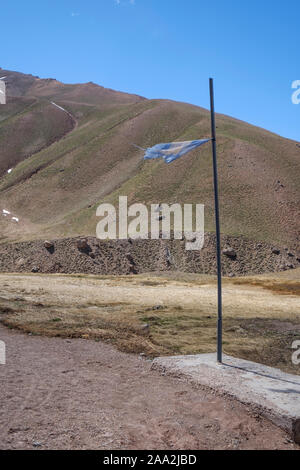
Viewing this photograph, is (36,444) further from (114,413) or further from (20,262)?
(20,262)

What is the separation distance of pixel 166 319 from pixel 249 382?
827 centimetres

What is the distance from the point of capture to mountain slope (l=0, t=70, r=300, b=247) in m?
52.2

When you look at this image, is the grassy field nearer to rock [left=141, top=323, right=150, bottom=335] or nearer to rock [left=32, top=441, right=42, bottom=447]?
rock [left=141, top=323, right=150, bottom=335]

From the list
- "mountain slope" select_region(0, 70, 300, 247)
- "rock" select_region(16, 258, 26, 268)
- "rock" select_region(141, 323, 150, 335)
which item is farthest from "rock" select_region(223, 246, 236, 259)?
"rock" select_region(141, 323, 150, 335)

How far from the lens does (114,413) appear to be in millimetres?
6055

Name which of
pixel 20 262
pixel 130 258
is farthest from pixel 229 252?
pixel 20 262

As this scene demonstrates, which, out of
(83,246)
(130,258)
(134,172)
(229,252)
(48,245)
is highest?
(134,172)

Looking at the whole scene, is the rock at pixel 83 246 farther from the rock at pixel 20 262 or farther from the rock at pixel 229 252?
the rock at pixel 229 252

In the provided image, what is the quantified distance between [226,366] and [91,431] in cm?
327

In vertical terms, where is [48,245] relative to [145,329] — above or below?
above

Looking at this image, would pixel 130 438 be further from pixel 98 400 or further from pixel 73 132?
pixel 73 132

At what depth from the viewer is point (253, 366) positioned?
26.7ft

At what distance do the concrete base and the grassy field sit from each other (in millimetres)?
1520

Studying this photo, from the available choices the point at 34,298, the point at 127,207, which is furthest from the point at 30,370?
the point at 127,207
